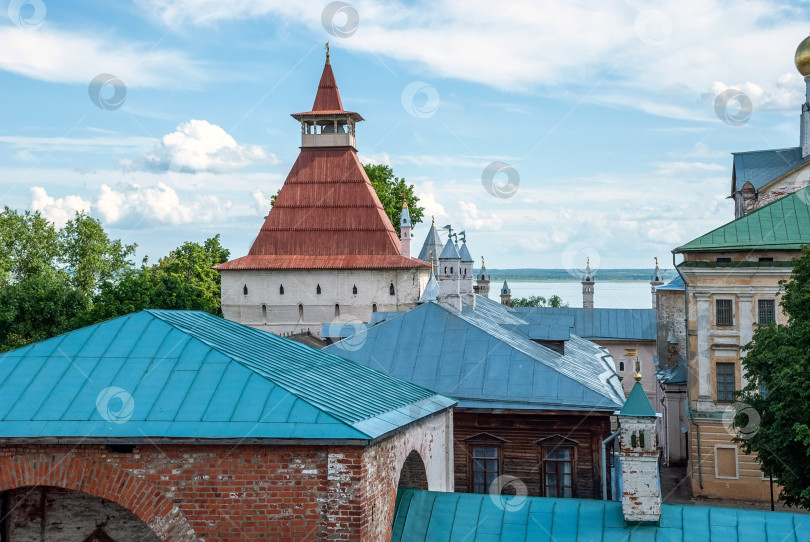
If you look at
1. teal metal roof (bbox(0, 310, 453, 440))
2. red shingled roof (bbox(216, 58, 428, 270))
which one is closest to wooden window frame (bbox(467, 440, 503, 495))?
teal metal roof (bbox(0, 310, 453, 440))

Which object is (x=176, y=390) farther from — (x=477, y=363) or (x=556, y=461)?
(x=477, y=363)

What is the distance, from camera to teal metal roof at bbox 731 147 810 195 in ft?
126

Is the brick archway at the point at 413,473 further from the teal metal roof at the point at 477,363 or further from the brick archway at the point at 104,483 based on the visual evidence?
the teal metal roof at the point at 477,363

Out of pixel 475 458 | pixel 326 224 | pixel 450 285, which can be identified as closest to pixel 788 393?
pixel 475 458

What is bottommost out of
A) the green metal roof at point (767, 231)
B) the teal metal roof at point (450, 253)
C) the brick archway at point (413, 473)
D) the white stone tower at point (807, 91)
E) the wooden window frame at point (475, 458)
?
the wooden window frame at point (475, 458)

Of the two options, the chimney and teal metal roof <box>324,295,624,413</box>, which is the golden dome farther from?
the chimney

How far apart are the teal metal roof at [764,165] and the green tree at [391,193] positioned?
24.1 metres

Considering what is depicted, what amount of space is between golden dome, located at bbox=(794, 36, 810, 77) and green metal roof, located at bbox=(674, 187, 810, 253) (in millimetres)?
9651

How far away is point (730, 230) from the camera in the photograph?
100 ft

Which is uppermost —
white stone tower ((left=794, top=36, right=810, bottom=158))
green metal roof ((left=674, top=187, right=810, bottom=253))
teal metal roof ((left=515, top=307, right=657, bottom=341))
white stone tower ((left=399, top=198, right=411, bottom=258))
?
white stone tower ((left=794, top=36, right=810, bottom=158))

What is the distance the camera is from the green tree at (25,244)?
53188 millimetres

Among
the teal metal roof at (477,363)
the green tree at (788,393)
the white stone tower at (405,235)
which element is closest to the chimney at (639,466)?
the green tree at (788,393)

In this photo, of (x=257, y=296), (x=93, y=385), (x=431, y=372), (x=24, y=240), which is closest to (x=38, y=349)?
(x=93, y=385)

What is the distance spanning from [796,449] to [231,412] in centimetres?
1312
